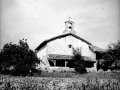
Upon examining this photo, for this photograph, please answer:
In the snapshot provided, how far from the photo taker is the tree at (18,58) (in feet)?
52.1

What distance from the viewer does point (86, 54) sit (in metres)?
32.9

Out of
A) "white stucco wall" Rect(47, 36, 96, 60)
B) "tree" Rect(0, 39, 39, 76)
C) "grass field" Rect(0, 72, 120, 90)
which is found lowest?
"grass field" Rect(0, 72, 120, 90)

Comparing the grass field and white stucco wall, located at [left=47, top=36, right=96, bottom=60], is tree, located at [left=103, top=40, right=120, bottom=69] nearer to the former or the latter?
white stucco wall, located at [left=47, top=36, right=96, bottom=60]

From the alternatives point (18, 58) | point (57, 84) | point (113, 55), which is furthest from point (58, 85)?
point (113, 55)

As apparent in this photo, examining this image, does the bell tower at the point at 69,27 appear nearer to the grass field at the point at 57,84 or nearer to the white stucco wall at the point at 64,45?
the white stucco wall at the point at 64,45

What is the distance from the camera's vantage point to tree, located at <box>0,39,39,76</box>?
1587cm

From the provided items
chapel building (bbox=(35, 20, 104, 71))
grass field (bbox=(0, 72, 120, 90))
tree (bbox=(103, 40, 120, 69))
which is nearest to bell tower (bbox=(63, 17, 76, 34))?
chapel building (bbox=(35, 20, 104, 71))

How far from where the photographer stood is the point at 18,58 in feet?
52.7

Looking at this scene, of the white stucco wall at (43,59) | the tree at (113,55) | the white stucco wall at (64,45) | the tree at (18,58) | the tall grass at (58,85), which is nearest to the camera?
the tall grass at (58,85)

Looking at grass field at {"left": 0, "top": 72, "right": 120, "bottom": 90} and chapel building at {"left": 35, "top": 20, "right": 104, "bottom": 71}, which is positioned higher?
chapel building at {"left": 35, "top": 20, "right": 104, "bottom": 71}

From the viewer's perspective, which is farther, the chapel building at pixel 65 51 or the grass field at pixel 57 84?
the chapel building at pixel 65 51

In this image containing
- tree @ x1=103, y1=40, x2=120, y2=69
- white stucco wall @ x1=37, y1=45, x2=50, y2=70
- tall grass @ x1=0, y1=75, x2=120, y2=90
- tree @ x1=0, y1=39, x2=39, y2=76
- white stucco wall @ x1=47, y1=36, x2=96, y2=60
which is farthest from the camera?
white stucco wall @ x1=37, y1=45, x2=50, y2=70

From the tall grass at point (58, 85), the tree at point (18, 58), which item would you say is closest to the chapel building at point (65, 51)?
the tree at point (18, 58)

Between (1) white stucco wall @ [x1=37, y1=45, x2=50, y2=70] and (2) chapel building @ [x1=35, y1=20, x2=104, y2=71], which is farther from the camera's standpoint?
(1) white stucco wall @ [x1=37, y1=45, x2=50, y2=70]
